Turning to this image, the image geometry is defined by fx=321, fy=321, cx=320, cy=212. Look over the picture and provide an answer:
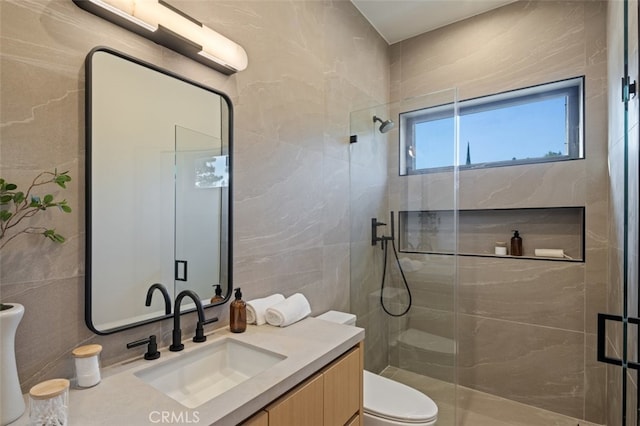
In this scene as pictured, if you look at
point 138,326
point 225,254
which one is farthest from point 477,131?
point 138,326

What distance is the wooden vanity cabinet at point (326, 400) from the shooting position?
3.40 feet

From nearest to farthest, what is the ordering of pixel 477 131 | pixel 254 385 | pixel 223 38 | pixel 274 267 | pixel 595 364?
pixel 254 385 < pixel 223 38 < pixel 274 267 < pixel 595 364 < pixel 477 131

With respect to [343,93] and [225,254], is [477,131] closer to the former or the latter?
[343,93]

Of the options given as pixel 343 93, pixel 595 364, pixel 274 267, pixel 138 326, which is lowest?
pixel 595 364

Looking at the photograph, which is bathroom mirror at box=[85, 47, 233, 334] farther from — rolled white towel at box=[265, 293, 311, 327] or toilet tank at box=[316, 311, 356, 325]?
toilet tank at box=[316, 311, 356, 325]

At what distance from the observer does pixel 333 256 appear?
2.31 m

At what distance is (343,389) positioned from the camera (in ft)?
4.45

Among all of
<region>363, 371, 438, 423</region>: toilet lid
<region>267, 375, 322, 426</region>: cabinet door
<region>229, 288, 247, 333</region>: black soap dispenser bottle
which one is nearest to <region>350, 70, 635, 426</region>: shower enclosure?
<region>363, 371, 438, 423</region>: toilet lid

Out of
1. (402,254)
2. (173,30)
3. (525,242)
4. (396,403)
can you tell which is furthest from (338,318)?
(173,30)

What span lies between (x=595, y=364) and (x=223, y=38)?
3.08 m

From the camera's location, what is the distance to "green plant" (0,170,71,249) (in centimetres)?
88

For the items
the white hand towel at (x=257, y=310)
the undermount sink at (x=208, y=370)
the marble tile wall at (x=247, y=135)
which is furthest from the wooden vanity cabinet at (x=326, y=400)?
the marble tile wall at (x=247, y=135)

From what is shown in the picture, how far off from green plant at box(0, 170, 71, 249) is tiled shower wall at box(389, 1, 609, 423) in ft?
7.12

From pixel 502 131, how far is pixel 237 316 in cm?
258
